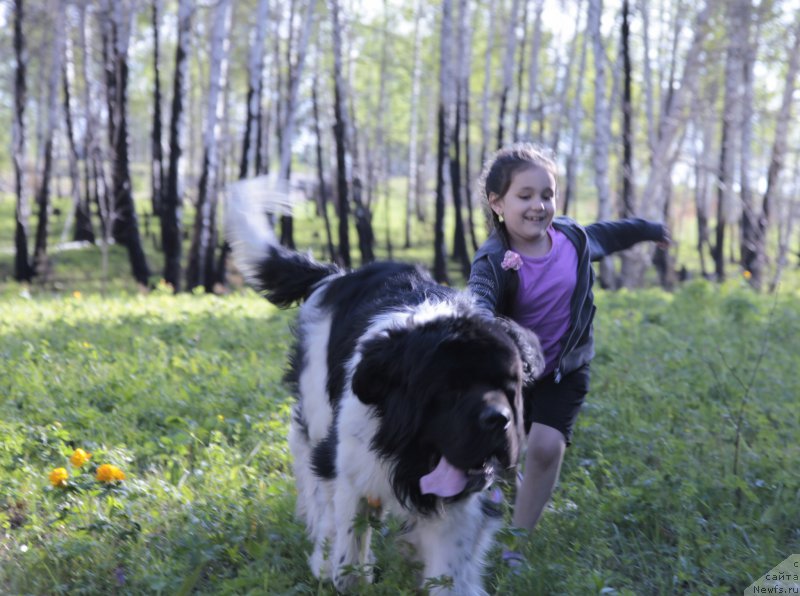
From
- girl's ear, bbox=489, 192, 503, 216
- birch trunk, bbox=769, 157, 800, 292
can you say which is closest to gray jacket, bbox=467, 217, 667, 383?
girl's ear, bbox=489, 192, 503, 216

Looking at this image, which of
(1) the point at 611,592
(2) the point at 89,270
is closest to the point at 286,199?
(1) the point at 611,592

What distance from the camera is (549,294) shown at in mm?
3908

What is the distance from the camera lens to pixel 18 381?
617 centimetres

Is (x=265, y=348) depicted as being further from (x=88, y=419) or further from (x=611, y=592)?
(x=611, y=592)

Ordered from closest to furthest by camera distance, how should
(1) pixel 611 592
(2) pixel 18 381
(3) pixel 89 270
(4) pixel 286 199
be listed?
(1) pixel 611 592 → (4) pixel 286 199 → (2) pixel 18 381 → (3) pixel 89 270

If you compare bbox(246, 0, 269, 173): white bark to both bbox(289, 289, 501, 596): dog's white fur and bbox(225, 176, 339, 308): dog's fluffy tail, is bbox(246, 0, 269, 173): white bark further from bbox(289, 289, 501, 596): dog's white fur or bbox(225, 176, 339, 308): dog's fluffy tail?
bbox(289, 289, 501, 596): dog's white fur

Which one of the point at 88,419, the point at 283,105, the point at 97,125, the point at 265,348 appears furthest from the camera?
the point at 283,105

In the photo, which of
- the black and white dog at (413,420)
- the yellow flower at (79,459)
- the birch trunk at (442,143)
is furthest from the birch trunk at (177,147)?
the black and white dog at (413,420)

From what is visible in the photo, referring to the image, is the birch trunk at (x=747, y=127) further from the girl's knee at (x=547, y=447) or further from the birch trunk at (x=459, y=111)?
the girl's knee at (x=547, y=447)

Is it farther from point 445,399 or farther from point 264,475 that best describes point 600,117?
point 445,399

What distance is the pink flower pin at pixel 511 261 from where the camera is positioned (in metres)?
3.77

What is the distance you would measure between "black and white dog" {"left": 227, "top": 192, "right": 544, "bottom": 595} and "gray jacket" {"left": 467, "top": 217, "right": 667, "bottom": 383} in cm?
14

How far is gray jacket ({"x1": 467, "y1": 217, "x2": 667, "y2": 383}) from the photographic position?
376 centimetres

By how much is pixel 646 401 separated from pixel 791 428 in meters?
0.99
